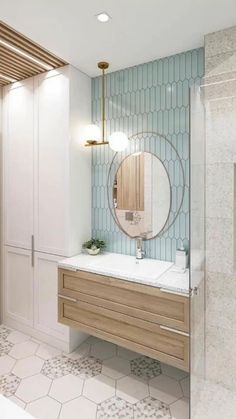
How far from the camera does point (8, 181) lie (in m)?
3.00

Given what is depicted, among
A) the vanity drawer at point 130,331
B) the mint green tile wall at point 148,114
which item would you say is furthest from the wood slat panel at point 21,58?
the vanity drawer at point 130,331

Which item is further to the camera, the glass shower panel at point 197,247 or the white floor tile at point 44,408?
the white floor tile at point 44,408

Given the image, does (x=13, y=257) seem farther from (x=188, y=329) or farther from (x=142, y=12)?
(x=142, y=12)

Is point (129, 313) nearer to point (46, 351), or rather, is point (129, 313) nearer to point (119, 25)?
point (46, 351)

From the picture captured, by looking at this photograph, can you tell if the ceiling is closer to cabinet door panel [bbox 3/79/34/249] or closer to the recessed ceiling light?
the recessed ceiling light

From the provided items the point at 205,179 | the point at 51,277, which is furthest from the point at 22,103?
the point at 205,179

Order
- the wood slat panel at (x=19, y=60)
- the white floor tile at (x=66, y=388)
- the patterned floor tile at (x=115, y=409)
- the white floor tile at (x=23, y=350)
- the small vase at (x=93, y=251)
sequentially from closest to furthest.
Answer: the patterned floor tile at (x=115, y=409) → the white floor tile at (x=66, y=388) → the wood slat panel at (x=19, y=60) → the white floor tile at (x=23, y=350) → the small vase at (x=93, y=251)

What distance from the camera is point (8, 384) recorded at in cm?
212

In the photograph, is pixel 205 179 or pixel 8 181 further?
pixel 8 181

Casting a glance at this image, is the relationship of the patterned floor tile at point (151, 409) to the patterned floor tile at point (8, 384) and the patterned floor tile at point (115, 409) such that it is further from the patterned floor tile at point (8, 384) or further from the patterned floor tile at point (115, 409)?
the patterned floor tile at point (8, 384)

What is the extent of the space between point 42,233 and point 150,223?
3.57ft

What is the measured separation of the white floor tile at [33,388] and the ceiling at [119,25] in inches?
106

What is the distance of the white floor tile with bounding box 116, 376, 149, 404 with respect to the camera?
199 cm

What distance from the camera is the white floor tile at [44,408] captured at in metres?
1.81
